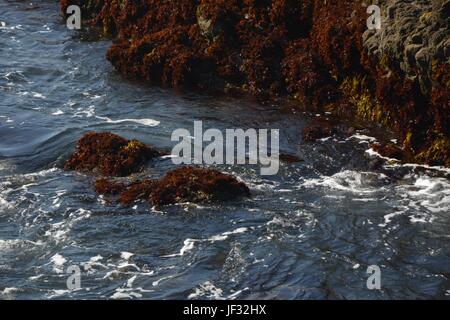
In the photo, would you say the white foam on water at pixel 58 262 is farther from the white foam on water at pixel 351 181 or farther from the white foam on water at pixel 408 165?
the white foam on water at pixel 408 165

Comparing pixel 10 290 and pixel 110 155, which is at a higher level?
pixel 110 155

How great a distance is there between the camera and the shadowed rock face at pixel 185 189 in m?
13.4

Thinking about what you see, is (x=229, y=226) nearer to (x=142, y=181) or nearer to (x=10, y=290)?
(x=142, y=181)

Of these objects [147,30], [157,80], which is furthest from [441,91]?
[147,30]

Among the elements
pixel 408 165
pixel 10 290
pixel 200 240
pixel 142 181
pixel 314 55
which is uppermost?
pixel 314 55

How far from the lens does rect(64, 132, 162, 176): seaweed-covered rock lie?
1486 centimetres

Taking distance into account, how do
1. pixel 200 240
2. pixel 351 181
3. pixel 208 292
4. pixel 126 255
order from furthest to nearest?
pixel 351 181, pixel 200 240, pixel 126 255, pixel 208 292

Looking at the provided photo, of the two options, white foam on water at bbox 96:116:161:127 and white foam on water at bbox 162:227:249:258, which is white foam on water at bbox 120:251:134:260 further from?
white foam on water at bbox 96:116:161:127

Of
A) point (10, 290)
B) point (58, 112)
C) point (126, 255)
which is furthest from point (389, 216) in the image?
point (58, 112)

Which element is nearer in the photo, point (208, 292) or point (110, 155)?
point (208, 292)

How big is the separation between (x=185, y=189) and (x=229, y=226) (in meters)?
1.37

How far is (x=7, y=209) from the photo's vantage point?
13.6 meters

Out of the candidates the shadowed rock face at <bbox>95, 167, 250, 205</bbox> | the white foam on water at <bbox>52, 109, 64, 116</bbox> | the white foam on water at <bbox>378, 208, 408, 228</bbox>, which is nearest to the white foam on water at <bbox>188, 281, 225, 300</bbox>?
the shadowed rock face at <bbox>95, 167, 250, 205</bbox>

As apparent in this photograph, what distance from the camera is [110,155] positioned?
49.7 ft
